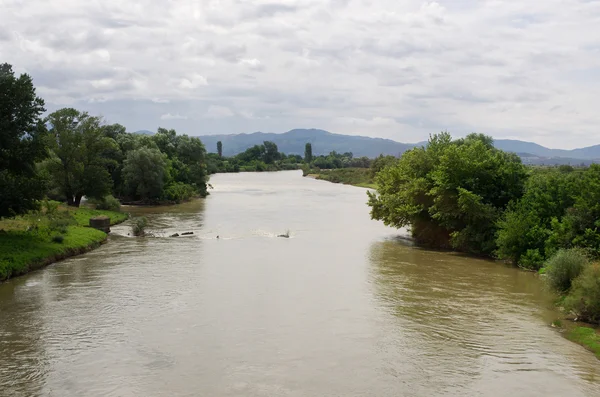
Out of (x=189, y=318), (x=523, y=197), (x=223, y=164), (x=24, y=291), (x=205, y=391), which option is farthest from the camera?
(x=223, y=164)

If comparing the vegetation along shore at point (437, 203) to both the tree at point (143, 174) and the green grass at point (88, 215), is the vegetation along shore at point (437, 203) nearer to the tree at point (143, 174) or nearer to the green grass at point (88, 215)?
the green grass at point (88, 215)

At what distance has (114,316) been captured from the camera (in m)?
22.9

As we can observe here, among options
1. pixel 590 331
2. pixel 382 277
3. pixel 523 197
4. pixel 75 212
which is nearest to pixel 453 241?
pixel 523 197

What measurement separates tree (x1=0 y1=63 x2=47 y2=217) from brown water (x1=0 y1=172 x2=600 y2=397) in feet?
14.9

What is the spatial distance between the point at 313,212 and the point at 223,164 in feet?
429

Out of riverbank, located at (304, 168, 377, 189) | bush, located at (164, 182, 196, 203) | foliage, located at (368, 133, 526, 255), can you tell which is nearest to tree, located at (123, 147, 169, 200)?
bush, located at (164, 182, 196, 203)

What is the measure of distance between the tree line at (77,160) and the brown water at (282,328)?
6.12 metres

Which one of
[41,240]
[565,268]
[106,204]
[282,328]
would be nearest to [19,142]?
[41,240]

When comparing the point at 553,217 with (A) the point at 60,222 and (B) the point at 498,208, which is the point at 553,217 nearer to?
(B) the point at 498,208

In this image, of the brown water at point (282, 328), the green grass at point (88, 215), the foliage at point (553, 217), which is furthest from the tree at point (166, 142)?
the foliage at point (553, 217)

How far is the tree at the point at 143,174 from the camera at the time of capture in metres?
70.4

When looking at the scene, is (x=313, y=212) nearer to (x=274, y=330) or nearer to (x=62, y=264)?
(x=62, y=264)

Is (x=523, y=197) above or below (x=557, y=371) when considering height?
above

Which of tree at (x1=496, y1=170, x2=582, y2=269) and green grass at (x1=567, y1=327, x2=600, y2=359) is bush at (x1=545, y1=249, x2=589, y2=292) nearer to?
green grass at (x1=567, y1=327, x2=600, y2=359)
